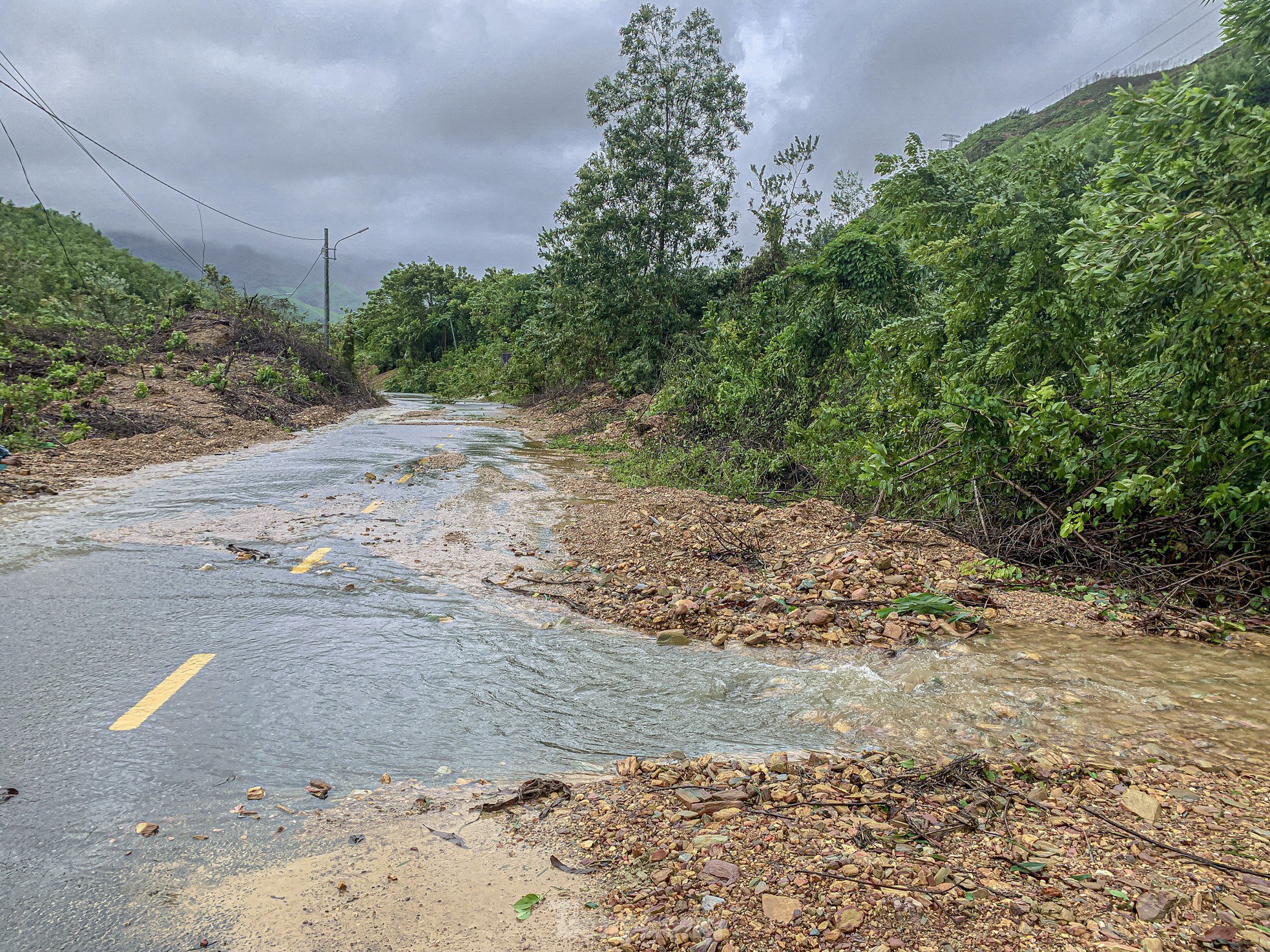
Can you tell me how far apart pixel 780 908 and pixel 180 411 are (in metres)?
18.1

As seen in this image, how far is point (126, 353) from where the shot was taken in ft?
63.1

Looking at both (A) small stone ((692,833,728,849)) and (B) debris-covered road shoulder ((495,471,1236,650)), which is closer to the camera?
(A) small stone ((692,833,728,849))

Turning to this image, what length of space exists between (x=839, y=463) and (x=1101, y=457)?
3763 millimetres

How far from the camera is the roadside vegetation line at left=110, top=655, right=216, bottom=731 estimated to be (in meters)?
4.02

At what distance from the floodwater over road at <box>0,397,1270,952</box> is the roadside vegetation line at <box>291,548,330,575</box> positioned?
36 mm

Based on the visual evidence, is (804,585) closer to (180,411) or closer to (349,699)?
(349,699)

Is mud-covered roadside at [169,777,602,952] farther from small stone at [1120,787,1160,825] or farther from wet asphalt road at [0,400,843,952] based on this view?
small stone at [1120,787,1160,825]

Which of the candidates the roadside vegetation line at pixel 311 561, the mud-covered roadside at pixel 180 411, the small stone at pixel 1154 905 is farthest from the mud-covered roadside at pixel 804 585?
the mud-covered roadside at pixel 180 411

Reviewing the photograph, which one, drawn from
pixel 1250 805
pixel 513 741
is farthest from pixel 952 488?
pixel 513 741

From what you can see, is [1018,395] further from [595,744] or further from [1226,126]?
[595,744]

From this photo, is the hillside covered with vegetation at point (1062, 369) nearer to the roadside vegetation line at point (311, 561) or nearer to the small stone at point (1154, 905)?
the small stone at point (1154, 905)

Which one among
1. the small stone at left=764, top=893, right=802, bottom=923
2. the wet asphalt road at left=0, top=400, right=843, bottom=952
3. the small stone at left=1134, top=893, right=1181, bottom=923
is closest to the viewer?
the small stone at left=1134, top=893, right=1181, bottom=923

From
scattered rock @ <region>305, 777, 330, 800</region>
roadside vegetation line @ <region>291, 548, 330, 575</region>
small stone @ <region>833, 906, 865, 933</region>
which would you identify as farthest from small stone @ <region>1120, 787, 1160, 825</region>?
roadside vegetation line @ <region>291, 548, 330, 575</region>

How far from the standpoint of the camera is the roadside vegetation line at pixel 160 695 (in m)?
4.02
